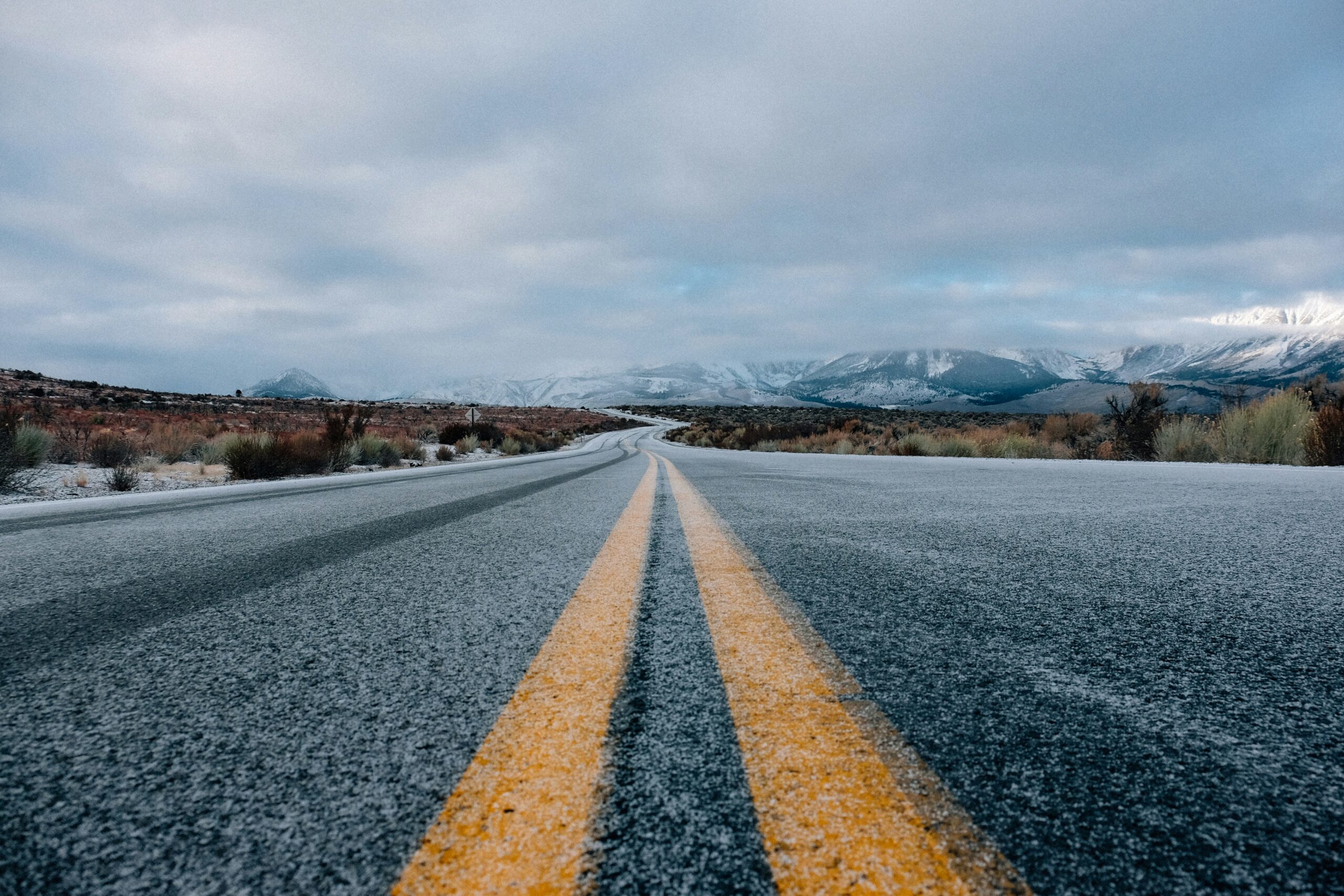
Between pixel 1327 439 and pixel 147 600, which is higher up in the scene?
pixel 1327 439

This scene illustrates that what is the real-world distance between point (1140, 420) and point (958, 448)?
11.0 ft

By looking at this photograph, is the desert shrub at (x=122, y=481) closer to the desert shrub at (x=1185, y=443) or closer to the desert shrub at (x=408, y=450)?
the desert shrub at (x=408, y=450)

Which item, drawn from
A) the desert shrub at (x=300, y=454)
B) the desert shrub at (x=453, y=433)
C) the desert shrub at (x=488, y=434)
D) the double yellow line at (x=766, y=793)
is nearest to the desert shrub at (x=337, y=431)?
the desert shrub at (x=300, y=454)

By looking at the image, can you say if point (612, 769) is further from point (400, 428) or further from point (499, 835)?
point (400, 428)

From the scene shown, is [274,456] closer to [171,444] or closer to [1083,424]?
[171,444]

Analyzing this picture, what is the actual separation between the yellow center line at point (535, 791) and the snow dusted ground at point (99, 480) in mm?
7068

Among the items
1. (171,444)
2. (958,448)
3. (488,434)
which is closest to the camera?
(171,444)

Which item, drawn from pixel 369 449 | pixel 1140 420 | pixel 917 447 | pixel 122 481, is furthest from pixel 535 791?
pixel 917 447

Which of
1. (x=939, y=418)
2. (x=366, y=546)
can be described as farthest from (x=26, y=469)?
(x=939, y=418)

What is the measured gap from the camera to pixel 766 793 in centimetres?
71

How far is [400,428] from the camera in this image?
24.0m

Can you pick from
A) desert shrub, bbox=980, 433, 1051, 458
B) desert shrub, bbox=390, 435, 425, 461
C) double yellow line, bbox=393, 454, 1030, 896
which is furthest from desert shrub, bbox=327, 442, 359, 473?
desert shrub, bbox=980, 433, 1051, 458

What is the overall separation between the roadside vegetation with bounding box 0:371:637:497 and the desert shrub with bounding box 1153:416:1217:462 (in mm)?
14219

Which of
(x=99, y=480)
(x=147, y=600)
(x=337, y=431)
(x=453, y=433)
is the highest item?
(x=337, y=431)
